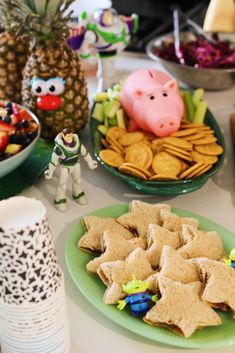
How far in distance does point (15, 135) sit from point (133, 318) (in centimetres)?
43

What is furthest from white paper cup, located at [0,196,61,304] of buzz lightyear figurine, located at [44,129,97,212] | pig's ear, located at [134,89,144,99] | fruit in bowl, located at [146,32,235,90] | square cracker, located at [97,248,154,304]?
fruit in bowl, located at [146,32,235,90]

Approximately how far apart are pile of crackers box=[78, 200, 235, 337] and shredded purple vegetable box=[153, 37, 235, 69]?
60 cm

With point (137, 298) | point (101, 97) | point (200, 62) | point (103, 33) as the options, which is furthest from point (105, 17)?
point (137, 298)

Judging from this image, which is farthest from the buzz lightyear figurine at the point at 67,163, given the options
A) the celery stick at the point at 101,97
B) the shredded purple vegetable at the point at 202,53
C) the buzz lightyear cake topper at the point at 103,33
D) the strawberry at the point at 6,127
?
the shredded purple vegetable at the point at 202,53

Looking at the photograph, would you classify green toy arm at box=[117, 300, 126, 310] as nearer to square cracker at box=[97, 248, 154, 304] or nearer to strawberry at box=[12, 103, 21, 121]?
square cracker at box=[97, 248, 154, 304]

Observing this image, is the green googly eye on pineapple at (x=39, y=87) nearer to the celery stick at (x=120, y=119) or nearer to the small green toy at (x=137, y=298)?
the celery stick at (x=120, y=119)

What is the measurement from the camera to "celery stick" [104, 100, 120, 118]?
104 centimetres

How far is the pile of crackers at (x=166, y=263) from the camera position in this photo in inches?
Result: 24.5

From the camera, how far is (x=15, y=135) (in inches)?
35.4

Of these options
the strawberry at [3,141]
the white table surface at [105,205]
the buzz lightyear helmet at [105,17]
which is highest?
the buzz lightyear helmet at [105,17]

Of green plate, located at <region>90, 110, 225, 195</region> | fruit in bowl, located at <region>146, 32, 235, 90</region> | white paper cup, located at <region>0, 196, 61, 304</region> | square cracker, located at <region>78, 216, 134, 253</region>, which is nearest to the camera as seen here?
white paper cup, located at <region>0, 196, 61, 304</region>

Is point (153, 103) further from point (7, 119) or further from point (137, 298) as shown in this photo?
point (137, 298)

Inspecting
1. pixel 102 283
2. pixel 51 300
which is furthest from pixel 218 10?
pixel 51 300

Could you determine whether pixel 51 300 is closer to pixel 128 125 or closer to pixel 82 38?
pixel 128 125
